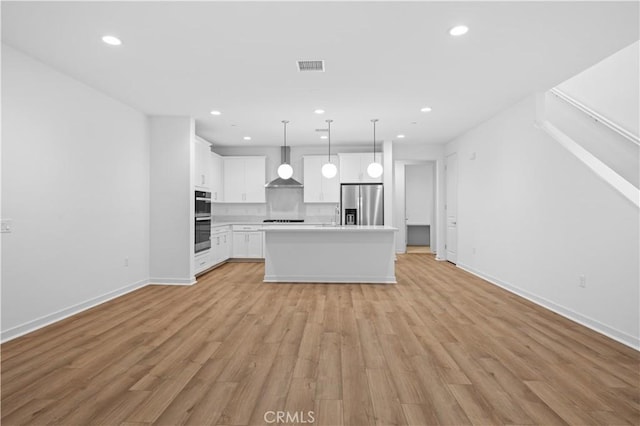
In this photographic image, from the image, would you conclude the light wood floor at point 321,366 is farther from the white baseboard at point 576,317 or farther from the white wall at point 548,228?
the white wall at point 548,228

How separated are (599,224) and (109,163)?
5.84 metres

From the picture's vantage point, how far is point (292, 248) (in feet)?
17.7

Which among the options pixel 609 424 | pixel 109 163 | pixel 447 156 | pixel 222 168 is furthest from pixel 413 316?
pixel 222 168

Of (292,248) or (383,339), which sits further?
(292,248)

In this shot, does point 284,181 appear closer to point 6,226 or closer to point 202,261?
point 202,261

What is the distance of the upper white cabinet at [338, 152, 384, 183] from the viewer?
7.63 m

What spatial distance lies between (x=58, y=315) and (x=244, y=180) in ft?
15.9

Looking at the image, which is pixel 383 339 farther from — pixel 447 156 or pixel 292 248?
pixel 447 156

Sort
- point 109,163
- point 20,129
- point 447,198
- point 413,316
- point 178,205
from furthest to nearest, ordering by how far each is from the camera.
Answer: point 447,198
point 178,205
point 109,163
point 413,316
point 20,129

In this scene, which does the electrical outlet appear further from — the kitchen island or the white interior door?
the white interior door

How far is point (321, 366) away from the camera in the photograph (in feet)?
8.11

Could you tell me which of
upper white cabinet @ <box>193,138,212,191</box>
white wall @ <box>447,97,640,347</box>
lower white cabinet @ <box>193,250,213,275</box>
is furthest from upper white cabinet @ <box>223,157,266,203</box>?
white wall @ <box>447,97,640,347</box>

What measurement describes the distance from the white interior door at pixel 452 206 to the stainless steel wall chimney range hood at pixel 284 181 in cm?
349

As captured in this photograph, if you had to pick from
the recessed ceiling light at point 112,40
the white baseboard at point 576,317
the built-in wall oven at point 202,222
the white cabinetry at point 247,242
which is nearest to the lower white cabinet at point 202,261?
the built-in wall oven at point 202,222
